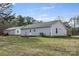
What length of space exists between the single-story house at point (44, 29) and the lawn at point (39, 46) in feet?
0.19

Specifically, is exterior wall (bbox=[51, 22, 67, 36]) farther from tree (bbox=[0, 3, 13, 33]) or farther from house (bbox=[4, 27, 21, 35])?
tree (bbox=[0, 3, 13, 33])

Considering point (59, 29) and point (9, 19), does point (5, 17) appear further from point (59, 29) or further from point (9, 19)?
point (59, 29)

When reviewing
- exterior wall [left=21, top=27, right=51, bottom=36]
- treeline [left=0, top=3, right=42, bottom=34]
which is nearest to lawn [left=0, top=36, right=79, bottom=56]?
exterior wall [left=21, top=27, right=51, bottom=36]

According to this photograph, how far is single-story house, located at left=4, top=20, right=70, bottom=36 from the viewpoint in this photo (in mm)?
7246

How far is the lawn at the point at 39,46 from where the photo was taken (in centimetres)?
722

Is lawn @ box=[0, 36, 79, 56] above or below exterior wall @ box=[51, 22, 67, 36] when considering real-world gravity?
below

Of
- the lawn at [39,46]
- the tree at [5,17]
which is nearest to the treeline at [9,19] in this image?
the tree at [5,17]

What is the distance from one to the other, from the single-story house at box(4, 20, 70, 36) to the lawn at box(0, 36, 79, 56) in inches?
2.3

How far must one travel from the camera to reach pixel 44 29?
23.8 ft

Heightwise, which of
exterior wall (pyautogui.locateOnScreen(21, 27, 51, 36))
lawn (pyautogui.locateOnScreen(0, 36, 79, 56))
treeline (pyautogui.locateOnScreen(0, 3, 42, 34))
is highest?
treeline (pyautogui.locateOnScreen(0, 3, 42, 34))

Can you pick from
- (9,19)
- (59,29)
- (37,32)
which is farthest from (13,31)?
(59,29)

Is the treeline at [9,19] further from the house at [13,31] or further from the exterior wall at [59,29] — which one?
the exterior wall at [59,29]

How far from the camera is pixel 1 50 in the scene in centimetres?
723

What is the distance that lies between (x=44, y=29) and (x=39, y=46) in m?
0.20
